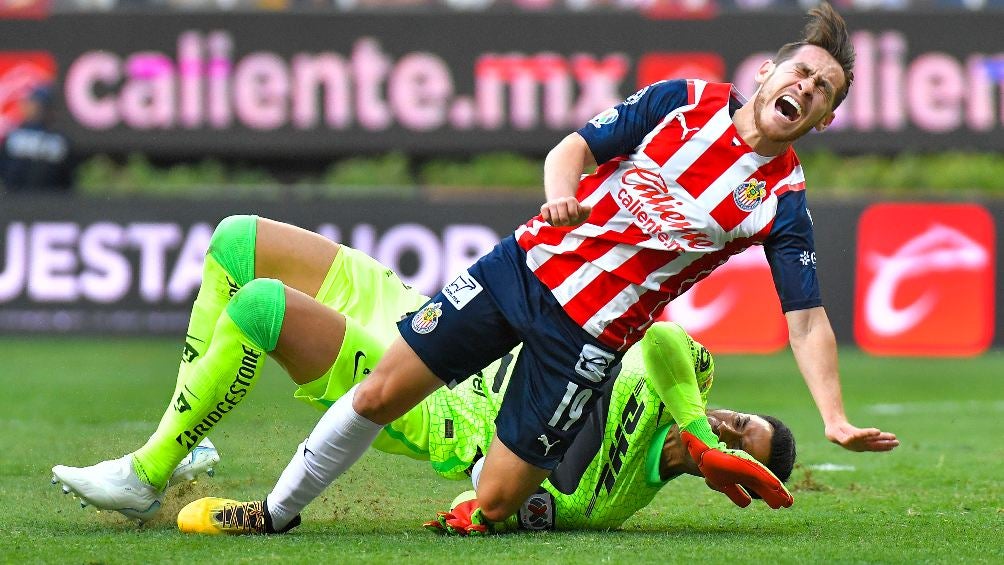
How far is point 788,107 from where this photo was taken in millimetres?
4648

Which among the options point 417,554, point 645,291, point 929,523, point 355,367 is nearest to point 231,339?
point 355,367

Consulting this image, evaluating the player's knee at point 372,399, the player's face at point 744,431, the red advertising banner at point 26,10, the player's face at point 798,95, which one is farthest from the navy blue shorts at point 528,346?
the red advertising banner at point 26,10

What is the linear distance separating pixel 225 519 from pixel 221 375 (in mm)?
478

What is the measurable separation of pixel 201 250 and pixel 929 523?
28.5ft

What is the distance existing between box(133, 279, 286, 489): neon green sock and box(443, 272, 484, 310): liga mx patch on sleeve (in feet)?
1.81

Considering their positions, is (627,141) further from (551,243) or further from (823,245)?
(823,245)

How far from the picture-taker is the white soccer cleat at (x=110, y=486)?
4848mm

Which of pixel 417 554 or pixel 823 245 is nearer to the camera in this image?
pixel 417 554

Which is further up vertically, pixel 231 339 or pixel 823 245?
pixel 231 339

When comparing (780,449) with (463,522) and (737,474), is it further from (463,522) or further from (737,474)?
(463,522)

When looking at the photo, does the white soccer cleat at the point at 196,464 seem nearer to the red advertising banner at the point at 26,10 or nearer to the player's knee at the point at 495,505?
the player's knee at the point at 495,505

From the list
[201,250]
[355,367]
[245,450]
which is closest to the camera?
[355,367]

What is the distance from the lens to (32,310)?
13.1 m

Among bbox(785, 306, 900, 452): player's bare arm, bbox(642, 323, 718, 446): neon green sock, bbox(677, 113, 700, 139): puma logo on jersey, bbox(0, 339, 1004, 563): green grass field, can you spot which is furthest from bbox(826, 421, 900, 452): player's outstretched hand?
bbox(677, 113, 700, 139): puma logo on jersey
